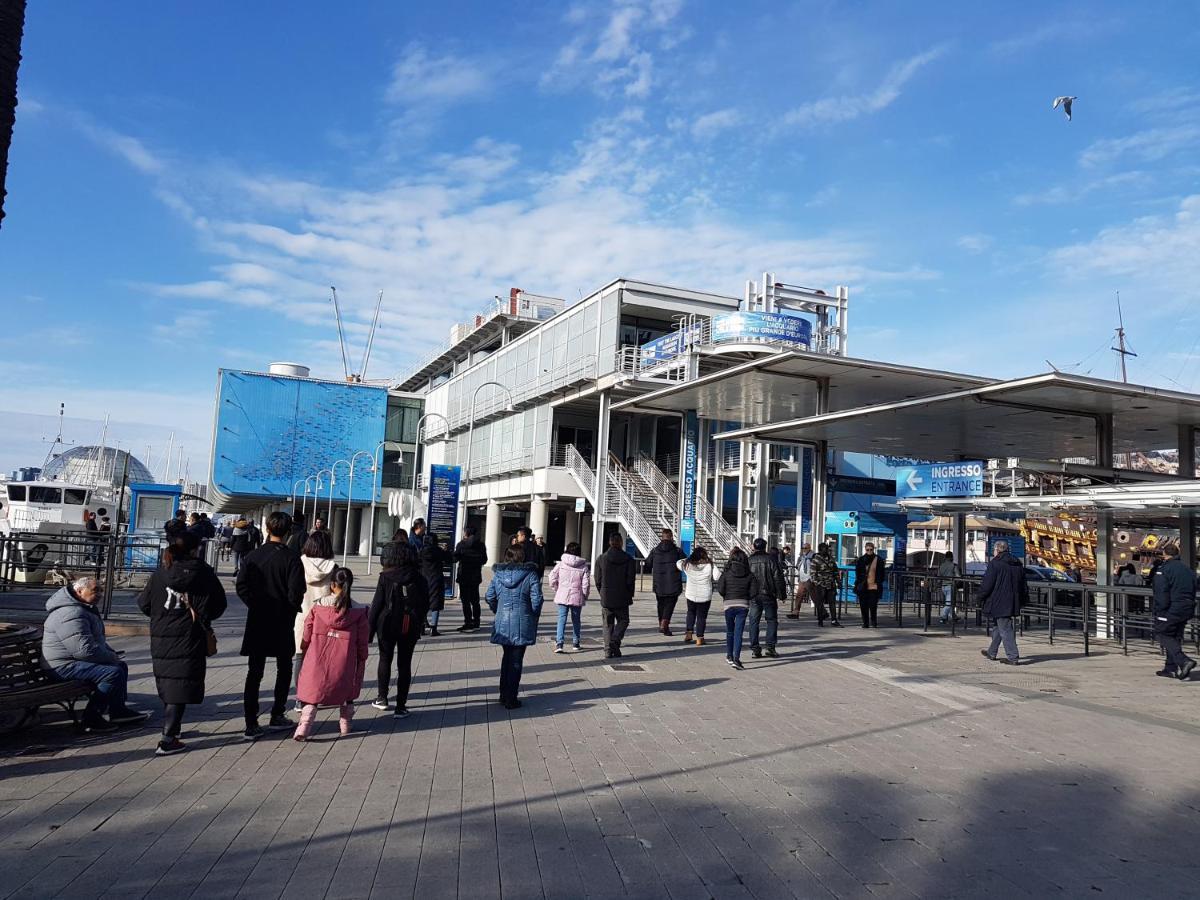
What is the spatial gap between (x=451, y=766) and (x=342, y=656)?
1.30 metres

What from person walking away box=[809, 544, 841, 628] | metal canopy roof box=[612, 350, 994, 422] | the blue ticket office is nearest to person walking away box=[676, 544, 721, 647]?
person walking away box=[809, 544, 841, 628]

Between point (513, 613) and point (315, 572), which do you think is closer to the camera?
point (315, 572)

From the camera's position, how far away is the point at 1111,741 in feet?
27.7

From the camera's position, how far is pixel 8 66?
7199 millimetres

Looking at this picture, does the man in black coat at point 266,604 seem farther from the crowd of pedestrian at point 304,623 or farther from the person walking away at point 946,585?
the person walking away at point 946,585

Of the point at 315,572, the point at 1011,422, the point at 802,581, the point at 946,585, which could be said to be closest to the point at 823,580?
the point at 802,581

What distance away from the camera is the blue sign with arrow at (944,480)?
1895 centimetres

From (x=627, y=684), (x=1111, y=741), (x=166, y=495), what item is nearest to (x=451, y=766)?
(x=627, y=684)

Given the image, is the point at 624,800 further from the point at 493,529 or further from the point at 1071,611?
the point at 493,529

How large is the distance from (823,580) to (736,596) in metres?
6.74

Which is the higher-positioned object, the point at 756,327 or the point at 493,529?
the point at 756,327

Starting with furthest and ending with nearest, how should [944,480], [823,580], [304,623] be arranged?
[944,480] < [823,580] < [304,623]

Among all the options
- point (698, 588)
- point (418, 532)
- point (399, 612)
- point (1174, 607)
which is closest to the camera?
point (399, 612)

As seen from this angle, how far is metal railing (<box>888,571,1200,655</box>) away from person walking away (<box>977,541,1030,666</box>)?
44.0 inches
